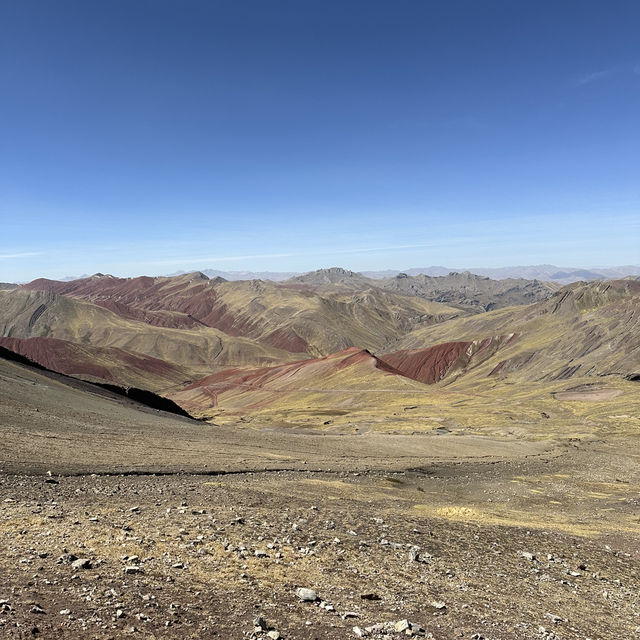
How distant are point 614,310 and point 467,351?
180 feet

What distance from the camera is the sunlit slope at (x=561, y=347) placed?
129 meters

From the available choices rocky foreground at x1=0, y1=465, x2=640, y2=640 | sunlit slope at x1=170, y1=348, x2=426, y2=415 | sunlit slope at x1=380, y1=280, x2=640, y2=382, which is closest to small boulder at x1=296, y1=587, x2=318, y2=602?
rocky foreground at x1=0, y1=465, x2=640, y2=640

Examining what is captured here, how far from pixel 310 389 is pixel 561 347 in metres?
83.1

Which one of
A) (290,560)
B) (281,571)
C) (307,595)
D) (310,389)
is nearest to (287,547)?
(290,560)

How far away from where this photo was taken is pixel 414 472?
120ft

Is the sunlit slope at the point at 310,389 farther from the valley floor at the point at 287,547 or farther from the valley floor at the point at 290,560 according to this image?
the valley floor at the point at 290,560

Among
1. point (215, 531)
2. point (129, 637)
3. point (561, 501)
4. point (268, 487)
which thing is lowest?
point (561, 501)

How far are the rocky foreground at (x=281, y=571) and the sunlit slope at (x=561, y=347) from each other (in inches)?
4546

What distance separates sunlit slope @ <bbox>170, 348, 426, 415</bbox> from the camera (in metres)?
124

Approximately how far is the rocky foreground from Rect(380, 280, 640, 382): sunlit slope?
115 meters

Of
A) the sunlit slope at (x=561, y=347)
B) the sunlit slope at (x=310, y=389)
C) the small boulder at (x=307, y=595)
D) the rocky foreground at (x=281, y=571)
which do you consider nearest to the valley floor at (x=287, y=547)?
the rocky foreground at (x=281, y=571)

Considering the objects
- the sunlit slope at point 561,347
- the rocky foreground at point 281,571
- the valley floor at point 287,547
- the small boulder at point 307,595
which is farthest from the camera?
the sunlit slope at point 561,347

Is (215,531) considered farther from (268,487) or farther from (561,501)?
(561,501)

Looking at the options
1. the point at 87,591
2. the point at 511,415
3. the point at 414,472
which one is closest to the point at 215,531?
the point at 87,591
